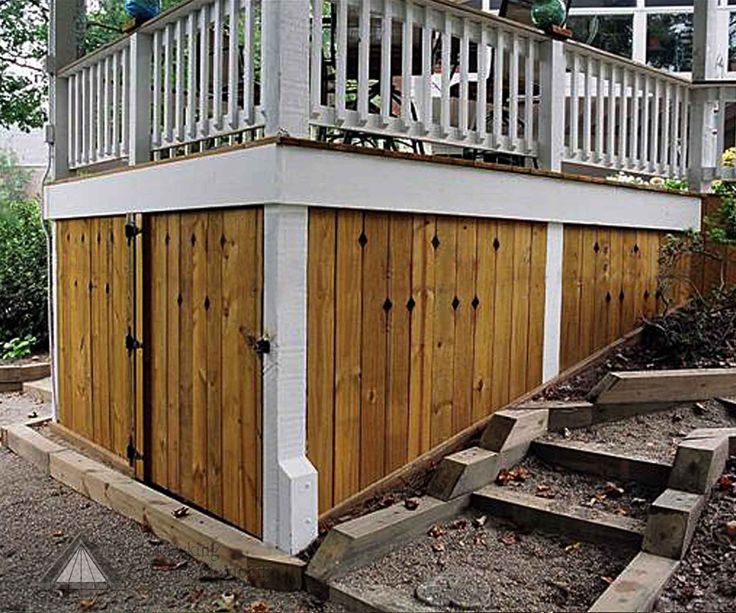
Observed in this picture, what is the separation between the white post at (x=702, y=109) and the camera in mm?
5328

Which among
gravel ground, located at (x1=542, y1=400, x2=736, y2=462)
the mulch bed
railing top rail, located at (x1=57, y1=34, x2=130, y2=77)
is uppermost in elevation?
railing top rail, located at (x1=57, y1=34, x2=130, y2=77)

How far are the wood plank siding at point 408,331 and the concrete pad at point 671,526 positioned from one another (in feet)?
3.61

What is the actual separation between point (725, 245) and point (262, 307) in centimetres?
319

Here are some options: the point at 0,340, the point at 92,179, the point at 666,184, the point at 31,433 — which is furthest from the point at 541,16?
the point at 0,340

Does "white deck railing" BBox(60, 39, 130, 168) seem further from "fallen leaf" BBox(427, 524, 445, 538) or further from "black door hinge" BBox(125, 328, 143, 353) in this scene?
"fallen leaf" BBox(427, 524, 445, 538)

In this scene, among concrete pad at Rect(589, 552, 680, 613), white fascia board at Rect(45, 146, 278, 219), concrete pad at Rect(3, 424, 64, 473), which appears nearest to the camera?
concrete pad at Rect(589, 552, 680, 613)

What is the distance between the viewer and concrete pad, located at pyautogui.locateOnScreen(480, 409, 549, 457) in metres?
3.62

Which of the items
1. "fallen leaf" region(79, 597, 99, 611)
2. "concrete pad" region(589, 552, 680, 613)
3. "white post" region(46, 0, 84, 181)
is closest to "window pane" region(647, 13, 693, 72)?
"white post" region(46, 0, 84, 181)

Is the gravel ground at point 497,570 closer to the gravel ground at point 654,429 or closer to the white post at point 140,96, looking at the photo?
the gravel ground at point 654,429

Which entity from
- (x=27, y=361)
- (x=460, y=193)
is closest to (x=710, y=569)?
(x=460, y=193)

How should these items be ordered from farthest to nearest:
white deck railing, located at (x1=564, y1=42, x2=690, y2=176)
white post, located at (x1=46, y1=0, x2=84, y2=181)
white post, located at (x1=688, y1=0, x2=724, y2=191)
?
white post, located at (x1=688, y1=0, x2=724, y2=191) → white post, located at (x1=46, y1=0, x2=84, y2=181) → white deck railing, located at (x1=564, y1=42, x2=690, y2=176)

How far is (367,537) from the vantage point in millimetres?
2980

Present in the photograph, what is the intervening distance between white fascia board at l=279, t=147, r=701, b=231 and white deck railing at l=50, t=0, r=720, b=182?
0.19 m

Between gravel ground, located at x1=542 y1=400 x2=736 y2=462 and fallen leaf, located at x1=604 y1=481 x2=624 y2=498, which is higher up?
gravel ground, located at x1=542 y1=400 x2=736 y2=462
